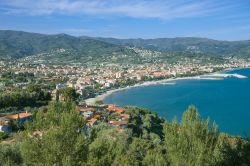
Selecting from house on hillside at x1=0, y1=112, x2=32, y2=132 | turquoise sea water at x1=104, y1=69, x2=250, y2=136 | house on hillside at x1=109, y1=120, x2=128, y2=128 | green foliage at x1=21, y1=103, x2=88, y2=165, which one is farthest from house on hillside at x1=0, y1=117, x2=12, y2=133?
turquoise sea water at x1=104, y1=69, x2=250, y2=136

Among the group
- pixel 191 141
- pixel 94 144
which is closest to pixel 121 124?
pixel 191 141

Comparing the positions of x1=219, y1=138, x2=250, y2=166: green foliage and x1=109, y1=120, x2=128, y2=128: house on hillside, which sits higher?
x1=219, y1=138, x2=250, y2=166: green foliage

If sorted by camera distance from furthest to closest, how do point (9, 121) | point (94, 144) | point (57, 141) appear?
point (9, 121)
point (94, 144)
point (57, 141)

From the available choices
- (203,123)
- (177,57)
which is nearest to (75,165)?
(203,123)

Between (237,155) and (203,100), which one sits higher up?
(237,155)

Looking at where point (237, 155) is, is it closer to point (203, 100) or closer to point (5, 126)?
point (5, 126)

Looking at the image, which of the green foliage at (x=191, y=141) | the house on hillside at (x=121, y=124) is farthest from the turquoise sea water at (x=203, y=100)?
the green foliage at (x=191, y=141)

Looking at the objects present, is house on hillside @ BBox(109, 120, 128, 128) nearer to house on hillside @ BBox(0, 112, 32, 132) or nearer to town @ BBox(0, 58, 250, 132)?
town @ BBox(0, 58, 250, 132)

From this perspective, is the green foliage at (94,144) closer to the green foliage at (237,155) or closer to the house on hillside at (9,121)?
the green foliage at (237,155)
